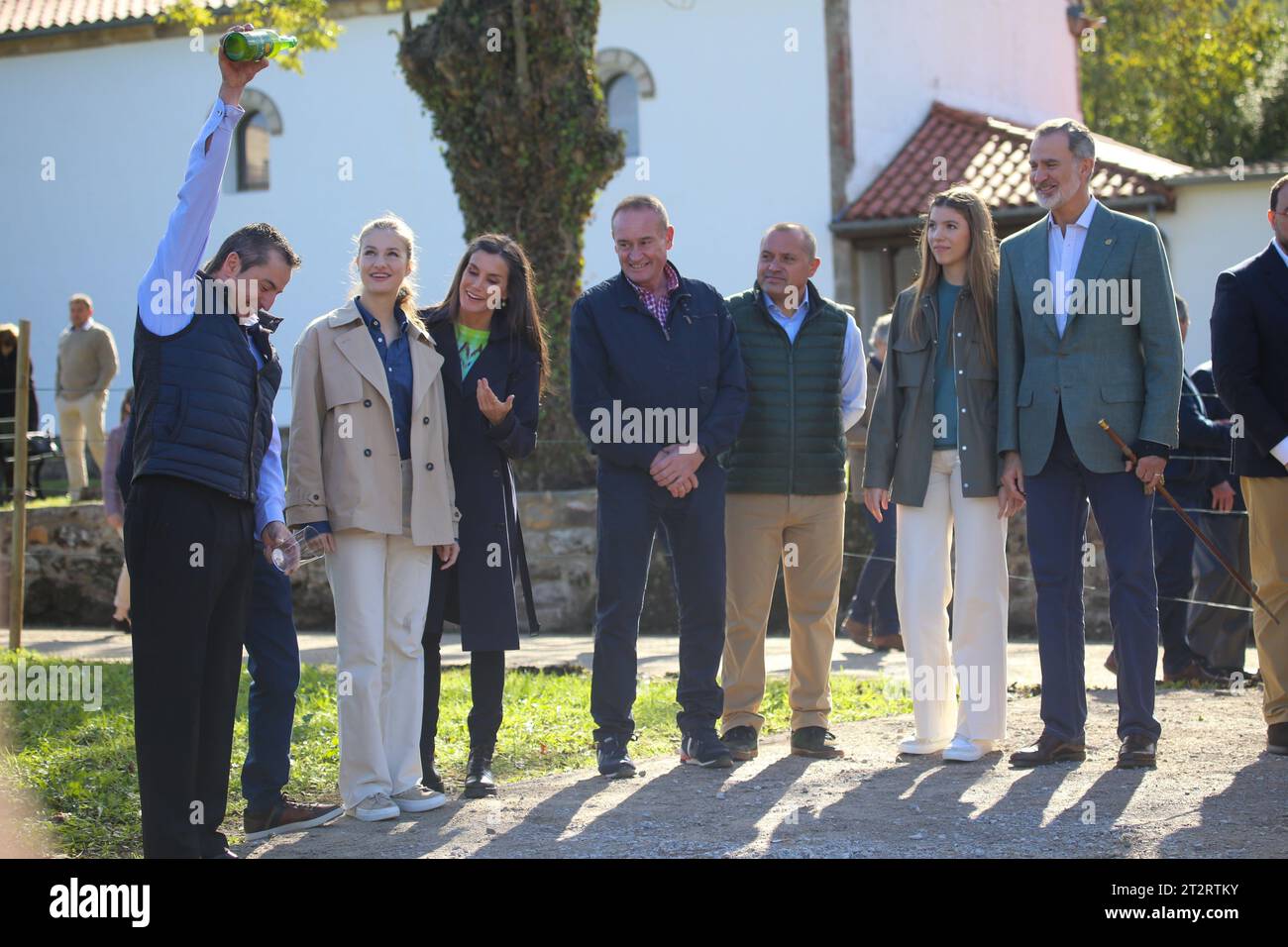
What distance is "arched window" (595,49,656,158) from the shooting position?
23.6 meters

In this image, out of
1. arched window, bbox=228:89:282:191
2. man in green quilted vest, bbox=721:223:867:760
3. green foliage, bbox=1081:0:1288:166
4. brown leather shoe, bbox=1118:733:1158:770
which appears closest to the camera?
brown leather shoe, bbox=1118:733:1158:770

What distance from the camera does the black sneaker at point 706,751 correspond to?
6.64 meters

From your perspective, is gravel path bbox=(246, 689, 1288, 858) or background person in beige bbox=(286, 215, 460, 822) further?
background person in beige bbox=(286, 215, 460, 822)

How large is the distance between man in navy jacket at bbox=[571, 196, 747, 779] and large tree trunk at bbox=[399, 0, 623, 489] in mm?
6877

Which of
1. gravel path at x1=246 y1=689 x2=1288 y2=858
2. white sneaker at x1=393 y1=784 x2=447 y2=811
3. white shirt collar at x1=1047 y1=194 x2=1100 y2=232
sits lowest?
gravel path at x1=246 y1=689 x2=1288 y2=858

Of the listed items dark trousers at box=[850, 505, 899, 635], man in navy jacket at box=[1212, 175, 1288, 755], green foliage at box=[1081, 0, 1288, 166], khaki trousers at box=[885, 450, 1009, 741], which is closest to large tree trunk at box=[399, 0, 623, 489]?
dark trousers at box=[850, 505, 899, 635]

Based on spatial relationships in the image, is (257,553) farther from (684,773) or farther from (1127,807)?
(1127,807)

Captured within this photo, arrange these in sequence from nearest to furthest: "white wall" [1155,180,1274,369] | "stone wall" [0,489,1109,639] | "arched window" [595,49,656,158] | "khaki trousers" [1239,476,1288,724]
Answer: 1. "khaki trousers" [1239,476,1288,724]
2. "stone wall" [0,489,1109,639]
3. "white wall" [1155,180,1274,369]
4. "arched window" [595,49,656,158]

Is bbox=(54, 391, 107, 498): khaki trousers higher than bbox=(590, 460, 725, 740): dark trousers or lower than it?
higher

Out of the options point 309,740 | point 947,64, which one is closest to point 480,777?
point 309,740

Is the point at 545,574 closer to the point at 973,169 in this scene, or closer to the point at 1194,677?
the point at 1194,677

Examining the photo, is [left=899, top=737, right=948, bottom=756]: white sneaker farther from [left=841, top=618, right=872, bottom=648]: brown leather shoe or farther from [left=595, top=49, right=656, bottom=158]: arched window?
[left=595, top=49, right=656, bottom=158]: arched window

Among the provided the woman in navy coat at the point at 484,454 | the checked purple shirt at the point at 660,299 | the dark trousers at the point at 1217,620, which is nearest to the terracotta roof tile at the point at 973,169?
the dark trousers at the point at 1217,620

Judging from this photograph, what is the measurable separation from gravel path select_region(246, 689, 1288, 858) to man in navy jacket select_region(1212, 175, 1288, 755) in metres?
0.46
